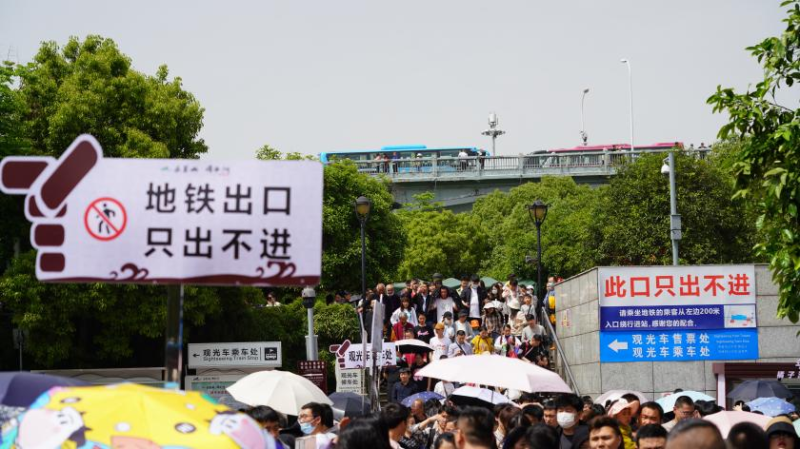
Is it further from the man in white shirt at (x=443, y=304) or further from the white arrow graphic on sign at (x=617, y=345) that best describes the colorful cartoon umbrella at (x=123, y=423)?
the man in white shirt at (x=443, y=304)

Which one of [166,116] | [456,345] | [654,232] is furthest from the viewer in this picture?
[654,232]

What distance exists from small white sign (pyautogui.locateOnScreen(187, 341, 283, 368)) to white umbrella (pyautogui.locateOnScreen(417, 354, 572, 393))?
11260 millimetres

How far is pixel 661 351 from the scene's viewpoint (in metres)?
23.7

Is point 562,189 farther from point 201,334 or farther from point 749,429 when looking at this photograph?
point 749,429

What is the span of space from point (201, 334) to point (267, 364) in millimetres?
7696

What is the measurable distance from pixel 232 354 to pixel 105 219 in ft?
66.0

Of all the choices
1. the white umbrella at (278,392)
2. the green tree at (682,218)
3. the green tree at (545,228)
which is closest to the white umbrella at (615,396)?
the white umbrella at (278,392)

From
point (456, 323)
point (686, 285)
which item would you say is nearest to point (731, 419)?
point (686, 285)

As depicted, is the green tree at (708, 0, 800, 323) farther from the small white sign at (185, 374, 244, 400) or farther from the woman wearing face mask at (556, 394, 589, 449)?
the small white sign at (185, 374, 244, 400)

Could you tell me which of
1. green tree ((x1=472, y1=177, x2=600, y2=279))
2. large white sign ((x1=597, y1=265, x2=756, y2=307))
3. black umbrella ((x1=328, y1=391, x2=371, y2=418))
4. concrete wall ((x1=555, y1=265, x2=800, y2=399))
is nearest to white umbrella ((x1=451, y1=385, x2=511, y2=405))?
black umbrella ((x1=328, y1=391, x2=371, y2=418))

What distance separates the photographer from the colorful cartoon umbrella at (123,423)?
4.77 meters

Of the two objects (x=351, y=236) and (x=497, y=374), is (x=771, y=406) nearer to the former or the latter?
(x=497, y=374)

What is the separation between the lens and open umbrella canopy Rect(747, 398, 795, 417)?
1637 centimetres

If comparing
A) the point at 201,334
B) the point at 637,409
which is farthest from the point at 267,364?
the point at 637,409
